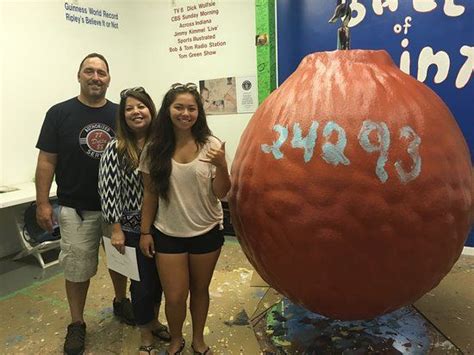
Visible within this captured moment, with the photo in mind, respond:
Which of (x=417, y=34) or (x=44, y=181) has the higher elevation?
(x=417, y=34)

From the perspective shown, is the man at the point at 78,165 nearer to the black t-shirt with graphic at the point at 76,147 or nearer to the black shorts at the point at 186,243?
the black t-shirt with graphic at the point at 76,147

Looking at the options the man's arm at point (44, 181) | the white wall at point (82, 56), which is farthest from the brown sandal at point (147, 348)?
the white wall at point (82, 56)

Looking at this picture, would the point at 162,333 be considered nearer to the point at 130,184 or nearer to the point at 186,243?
the point at 186,243

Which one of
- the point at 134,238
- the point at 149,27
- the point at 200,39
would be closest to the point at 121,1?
the point at 149,27

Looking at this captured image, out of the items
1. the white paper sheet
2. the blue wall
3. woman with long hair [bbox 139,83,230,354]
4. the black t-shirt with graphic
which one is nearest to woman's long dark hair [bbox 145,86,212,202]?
Result: woman with long hair [bbox 139,83,230,354]

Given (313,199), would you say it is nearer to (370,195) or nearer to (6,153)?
(370,195)

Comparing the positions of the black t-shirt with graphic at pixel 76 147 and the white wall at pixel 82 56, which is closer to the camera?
the black t-shirt with graphic at pixel 76 147

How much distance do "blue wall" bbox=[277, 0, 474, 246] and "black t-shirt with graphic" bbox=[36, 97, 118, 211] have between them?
146 cm

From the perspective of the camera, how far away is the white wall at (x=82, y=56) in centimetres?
322

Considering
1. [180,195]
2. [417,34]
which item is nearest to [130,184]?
[180,195]

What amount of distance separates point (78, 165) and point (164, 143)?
605mm

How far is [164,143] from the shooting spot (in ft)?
5.16

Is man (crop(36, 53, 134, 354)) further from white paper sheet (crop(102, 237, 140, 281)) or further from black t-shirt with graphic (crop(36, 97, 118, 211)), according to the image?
white paper sheet (crop(102, 237, 140, 281))

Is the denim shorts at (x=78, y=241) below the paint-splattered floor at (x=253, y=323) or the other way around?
the other way around
